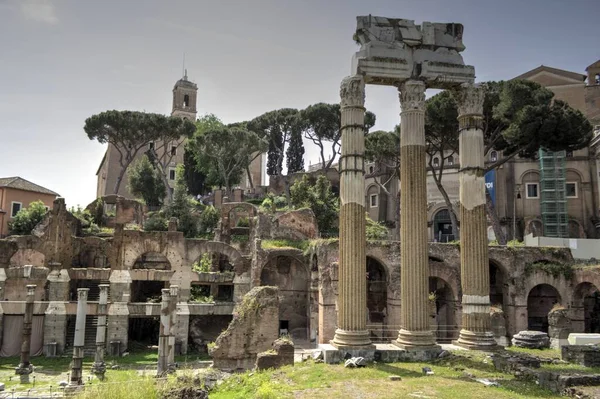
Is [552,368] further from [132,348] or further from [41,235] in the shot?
[41,235]

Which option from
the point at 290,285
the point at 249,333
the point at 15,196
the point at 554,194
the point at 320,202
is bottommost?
the point at 249,333

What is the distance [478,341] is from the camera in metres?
12.4

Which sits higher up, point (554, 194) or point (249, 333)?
point (554, 194)

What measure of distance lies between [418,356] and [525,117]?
1444cm

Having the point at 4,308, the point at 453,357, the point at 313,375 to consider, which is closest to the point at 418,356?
the point at 453,357

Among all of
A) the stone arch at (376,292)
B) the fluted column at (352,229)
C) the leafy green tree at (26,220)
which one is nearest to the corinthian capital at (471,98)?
the fluted column at (352,229)

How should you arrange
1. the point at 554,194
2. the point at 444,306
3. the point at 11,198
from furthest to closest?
the point at 11,198 → the point at 554,194 → the point at 444,306

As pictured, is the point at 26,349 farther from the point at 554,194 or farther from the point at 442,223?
the point at 554,194

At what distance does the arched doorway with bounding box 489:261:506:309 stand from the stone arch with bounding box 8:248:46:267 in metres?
20.2

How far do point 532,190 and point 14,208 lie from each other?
3227 centimetres

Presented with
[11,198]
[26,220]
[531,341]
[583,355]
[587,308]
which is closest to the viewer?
[583,355]

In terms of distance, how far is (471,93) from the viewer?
43.2 feet

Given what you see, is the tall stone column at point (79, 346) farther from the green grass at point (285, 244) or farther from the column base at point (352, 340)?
the green grass at point (285, 244)

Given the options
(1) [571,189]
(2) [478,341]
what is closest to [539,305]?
(1) [571,189]
